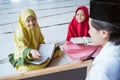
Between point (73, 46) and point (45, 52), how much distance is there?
0.32 meters

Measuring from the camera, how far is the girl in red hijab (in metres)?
2.08

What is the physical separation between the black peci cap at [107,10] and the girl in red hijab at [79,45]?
4.26 feet

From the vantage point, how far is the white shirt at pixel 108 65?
0.78 m

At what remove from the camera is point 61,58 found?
2.19 m

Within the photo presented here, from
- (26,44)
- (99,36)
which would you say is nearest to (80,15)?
(26,44)

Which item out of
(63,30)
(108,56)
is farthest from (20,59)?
(108,56)

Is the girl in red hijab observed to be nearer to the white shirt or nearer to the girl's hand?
the girl's hand

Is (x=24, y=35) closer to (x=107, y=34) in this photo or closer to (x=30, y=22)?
(x=30, y=22)

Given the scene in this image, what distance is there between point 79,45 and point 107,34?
1369mm

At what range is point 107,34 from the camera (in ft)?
2.61

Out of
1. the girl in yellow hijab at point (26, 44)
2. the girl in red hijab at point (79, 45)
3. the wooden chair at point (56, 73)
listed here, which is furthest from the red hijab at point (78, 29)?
the wooden chair at point (56, 73)

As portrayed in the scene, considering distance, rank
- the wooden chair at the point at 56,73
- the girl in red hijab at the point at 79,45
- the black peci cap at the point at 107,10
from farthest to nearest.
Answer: the girl in red hijab at the point at 79,45 → the wooden chair at the point at 56,73 → the black peci cap at the point at 107,10

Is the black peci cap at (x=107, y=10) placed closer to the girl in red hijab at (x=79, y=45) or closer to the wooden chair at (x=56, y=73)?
the wooden chair at (x=56, y=73)

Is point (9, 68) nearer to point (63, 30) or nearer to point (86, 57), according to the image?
point (86, 57)
